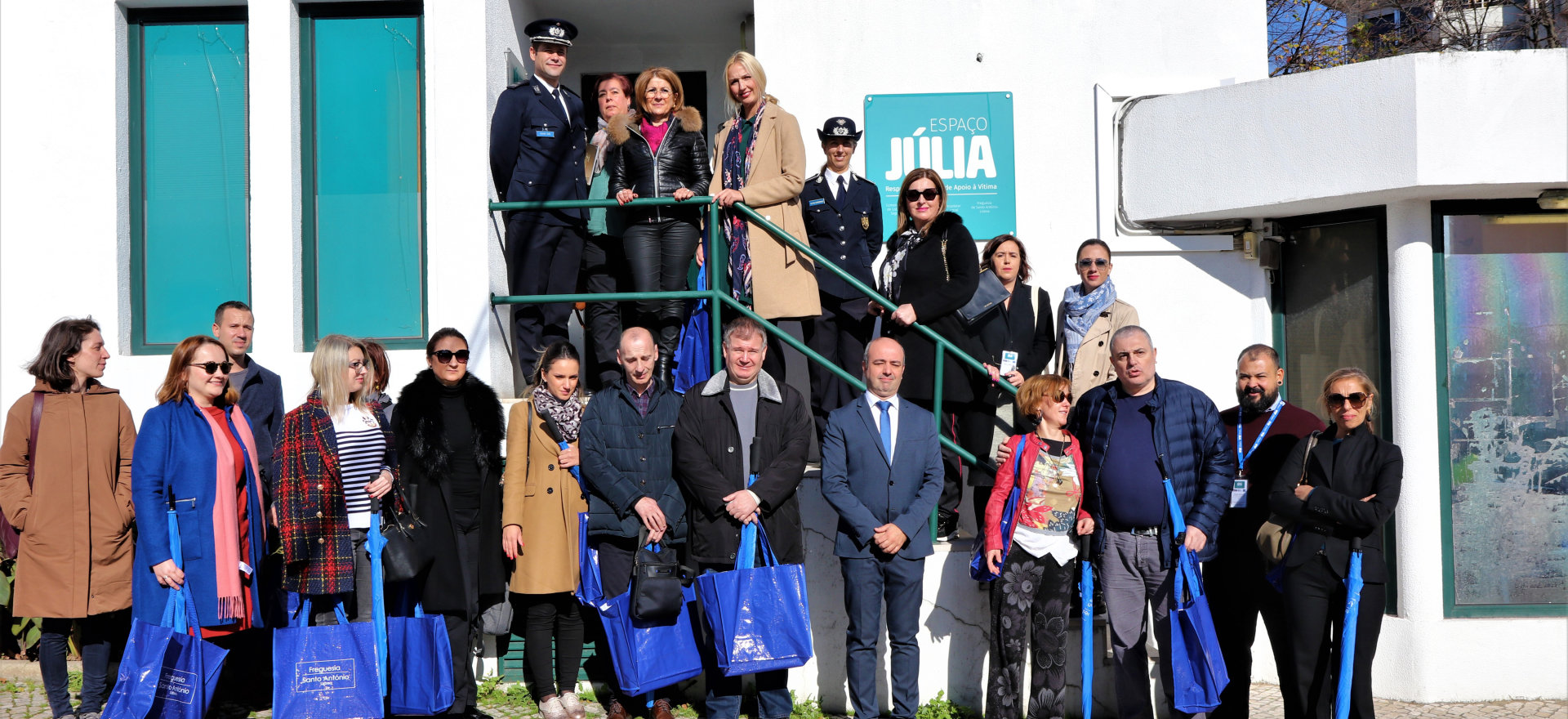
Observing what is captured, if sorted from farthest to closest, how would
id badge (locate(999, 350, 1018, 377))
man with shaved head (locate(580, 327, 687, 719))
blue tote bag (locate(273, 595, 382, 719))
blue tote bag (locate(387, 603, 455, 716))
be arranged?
id badge (locate(999, 350, 1018, 377)) < man with shaved head (locate(580, 327, 687, 719)) < blue tote bag (locate(387, 603, 455, 716)) < blue tote bag (locate(273, 595, 382, 719))

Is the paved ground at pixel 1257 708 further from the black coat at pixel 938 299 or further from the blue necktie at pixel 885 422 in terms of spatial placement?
the black coat at pixel 938 299

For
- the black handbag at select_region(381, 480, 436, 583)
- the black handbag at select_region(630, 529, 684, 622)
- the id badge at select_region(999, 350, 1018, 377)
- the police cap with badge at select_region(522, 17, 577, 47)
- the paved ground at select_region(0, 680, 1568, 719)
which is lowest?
the paved ground at select_region(0, 680, 1568, 719)

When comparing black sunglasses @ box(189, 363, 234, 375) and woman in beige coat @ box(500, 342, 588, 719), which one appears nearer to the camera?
black sunglasses @ box(189, 363, 234, 375)

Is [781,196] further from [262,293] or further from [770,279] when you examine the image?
[262,293]

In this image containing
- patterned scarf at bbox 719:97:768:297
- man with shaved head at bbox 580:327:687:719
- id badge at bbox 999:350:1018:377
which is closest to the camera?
man with shaved head at bbox 580:327:687:719

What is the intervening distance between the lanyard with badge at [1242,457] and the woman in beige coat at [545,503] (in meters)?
2.75

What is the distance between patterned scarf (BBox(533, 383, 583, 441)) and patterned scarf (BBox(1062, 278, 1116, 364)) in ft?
8.32

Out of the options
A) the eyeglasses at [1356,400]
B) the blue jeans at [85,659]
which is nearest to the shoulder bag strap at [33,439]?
the blue jeans at [85,659]

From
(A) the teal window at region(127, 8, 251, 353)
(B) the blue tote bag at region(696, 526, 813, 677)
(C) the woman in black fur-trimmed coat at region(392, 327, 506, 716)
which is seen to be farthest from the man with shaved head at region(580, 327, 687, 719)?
(A) the teal window at region(127, 8, 251, 353)

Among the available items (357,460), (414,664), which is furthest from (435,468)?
(414,664)

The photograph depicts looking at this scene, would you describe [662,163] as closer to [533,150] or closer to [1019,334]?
[533,150]

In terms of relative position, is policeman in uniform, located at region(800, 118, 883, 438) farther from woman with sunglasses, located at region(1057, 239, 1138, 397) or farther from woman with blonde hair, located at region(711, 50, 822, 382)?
woman with sunglasses, located at region(1057, 239, 1138, 397)

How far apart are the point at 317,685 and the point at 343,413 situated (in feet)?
3.51

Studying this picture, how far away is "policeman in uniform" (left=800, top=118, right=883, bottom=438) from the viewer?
6.07 metres
